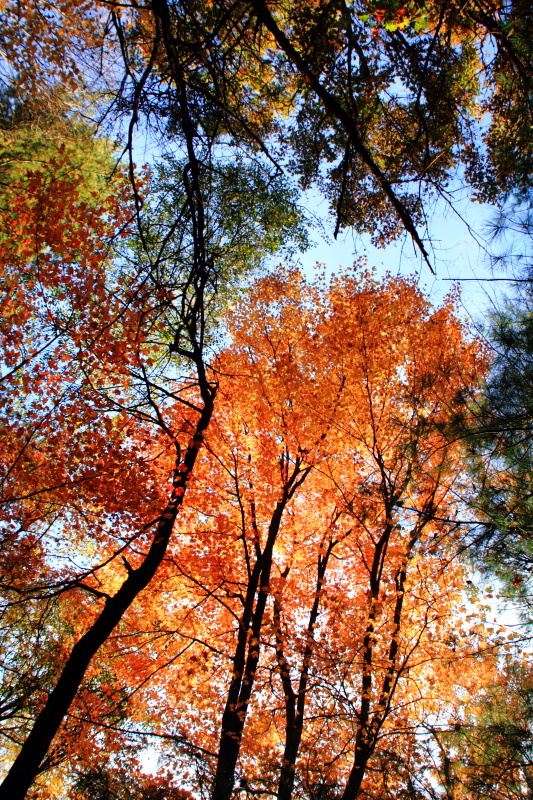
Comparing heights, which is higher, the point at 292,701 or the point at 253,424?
the point at 253,424

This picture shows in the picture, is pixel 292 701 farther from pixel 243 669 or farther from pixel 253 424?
pixel 253 424

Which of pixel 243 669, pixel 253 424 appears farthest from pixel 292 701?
pixel 253 424

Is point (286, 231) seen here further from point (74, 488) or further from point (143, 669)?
point (143, 669)

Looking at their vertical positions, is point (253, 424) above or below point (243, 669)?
above

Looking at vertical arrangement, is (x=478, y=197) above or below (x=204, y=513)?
above

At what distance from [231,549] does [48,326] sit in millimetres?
6066

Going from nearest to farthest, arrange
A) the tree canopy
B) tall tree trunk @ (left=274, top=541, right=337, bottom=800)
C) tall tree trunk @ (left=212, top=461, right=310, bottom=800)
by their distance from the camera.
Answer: the tree canopy
tall tree trunk @ (left=212, top=461, right=310, bottom=800)
tall tree trunk @ (left=274, top=541, right=337, bottom=800)

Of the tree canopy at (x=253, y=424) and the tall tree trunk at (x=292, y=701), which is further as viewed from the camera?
the tall tree trunk at (x=292, y=701)

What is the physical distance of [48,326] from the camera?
752cm

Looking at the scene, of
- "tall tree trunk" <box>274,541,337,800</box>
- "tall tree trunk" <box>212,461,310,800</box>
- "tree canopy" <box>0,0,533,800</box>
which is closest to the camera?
"tree canopy" <box>0,0,533,800</box>

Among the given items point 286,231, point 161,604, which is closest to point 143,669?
point 161,604

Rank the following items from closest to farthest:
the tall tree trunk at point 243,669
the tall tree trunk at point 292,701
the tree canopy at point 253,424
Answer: the tree canopy at point 253,424
the tall tree trunk at point 243,669
the tall tree trunk at point 292,701

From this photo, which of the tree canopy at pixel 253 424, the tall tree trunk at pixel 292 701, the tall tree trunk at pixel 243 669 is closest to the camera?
the tree canopy at pixel 253 424

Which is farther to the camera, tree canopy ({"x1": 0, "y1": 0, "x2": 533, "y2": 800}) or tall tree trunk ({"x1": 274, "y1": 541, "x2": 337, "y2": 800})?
tall tree trunk ({"x1": 274, "y1": 541, "x2": 337, "y2": 800})
